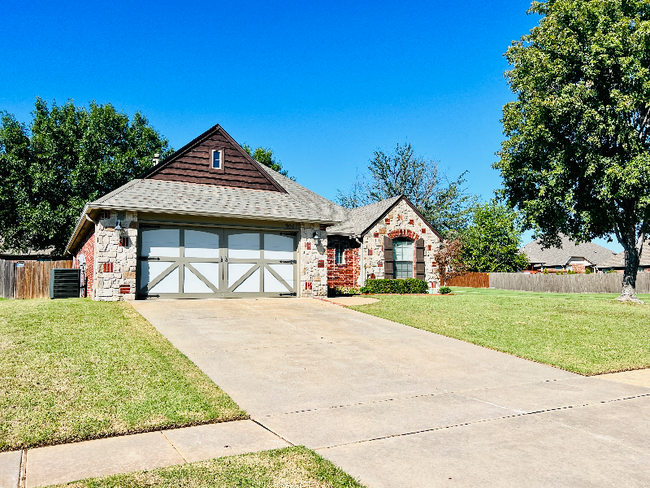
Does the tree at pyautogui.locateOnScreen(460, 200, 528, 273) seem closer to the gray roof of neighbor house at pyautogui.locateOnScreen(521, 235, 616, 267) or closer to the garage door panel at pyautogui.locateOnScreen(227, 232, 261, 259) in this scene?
the gray roof of neighbor house at pyautogui.locateOnScreen(521, 235, 616, 267)

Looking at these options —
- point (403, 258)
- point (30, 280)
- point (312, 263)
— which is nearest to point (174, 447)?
point (312, 263)

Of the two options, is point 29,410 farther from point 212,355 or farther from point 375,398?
point 375,398

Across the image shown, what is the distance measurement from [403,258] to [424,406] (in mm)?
18075

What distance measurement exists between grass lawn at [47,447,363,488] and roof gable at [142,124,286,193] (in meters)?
14.3

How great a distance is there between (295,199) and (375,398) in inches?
505

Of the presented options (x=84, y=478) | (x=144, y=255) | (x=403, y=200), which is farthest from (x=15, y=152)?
(x=84, y=478)

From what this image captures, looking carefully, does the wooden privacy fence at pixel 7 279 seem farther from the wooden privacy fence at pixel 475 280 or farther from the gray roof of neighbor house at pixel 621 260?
the gray roof of neighbor house at pixel 621 260

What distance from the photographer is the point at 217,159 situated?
1759 centimetres

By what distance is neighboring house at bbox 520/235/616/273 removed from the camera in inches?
2279


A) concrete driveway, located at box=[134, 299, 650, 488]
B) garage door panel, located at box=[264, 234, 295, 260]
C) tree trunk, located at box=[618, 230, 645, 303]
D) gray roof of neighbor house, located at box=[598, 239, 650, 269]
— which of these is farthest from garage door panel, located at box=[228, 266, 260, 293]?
gray roof of neighbor house, located at box=[598, 239, 650, 269]

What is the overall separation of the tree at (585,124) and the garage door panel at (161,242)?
578 inches

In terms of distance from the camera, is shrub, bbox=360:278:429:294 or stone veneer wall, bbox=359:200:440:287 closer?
shrub, bbox=360:278:429:294

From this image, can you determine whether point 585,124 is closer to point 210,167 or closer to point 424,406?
point 210,167

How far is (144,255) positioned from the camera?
48.4 feet
